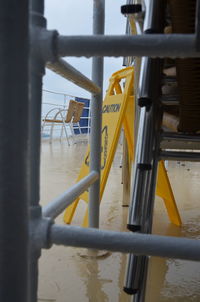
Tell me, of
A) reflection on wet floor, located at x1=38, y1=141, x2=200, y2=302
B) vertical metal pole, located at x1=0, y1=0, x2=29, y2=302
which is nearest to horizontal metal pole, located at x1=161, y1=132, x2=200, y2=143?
reflection on wet floor, located at x1=38, y1=141, x2=200, y2=302

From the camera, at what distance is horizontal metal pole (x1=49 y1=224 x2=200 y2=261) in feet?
1.06

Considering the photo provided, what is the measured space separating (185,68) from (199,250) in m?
0.45

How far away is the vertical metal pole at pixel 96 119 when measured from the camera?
40.9 inches

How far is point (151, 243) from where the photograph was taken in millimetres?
331

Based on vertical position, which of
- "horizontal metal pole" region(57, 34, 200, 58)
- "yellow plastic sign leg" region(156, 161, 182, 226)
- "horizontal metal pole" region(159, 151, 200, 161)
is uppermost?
"horizontal metal pole" region(57, 34, 200, 58)

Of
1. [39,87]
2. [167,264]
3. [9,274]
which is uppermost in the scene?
[39,87]

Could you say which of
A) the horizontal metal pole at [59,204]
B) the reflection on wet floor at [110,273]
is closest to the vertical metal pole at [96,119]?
the reflection on wet floor at [110,273]

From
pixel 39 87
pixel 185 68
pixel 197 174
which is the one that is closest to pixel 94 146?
pixel 185 68

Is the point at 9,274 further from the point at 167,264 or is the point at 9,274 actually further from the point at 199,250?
the point at 167,264

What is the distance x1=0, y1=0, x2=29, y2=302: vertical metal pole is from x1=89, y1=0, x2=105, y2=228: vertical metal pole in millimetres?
732

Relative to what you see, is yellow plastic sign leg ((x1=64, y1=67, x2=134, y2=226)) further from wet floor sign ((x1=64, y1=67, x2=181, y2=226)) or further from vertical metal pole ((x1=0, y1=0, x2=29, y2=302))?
vertical metal pole ((x1=0, y1=0, x2=29, y2=302))

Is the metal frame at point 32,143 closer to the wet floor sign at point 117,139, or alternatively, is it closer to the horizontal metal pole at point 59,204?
the horizontal metal pole at point 59,204

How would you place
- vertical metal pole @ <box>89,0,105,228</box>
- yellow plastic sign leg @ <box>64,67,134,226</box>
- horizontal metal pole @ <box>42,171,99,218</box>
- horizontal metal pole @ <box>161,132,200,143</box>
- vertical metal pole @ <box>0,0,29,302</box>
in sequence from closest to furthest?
vertical metal pole @ <box>0,0,29,302</box> → horizontal metal pole @ <box>42,171,99,218</box> → horizontal metal pole @ <box>161,132,200,143</box> → vertical metal pole @ <box>89,0,105,228</box> → yellow plastic sign leg @ <box>64,67,134,226</box>

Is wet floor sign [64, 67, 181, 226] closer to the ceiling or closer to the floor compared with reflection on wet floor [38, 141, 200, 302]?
closer to the ceiling
